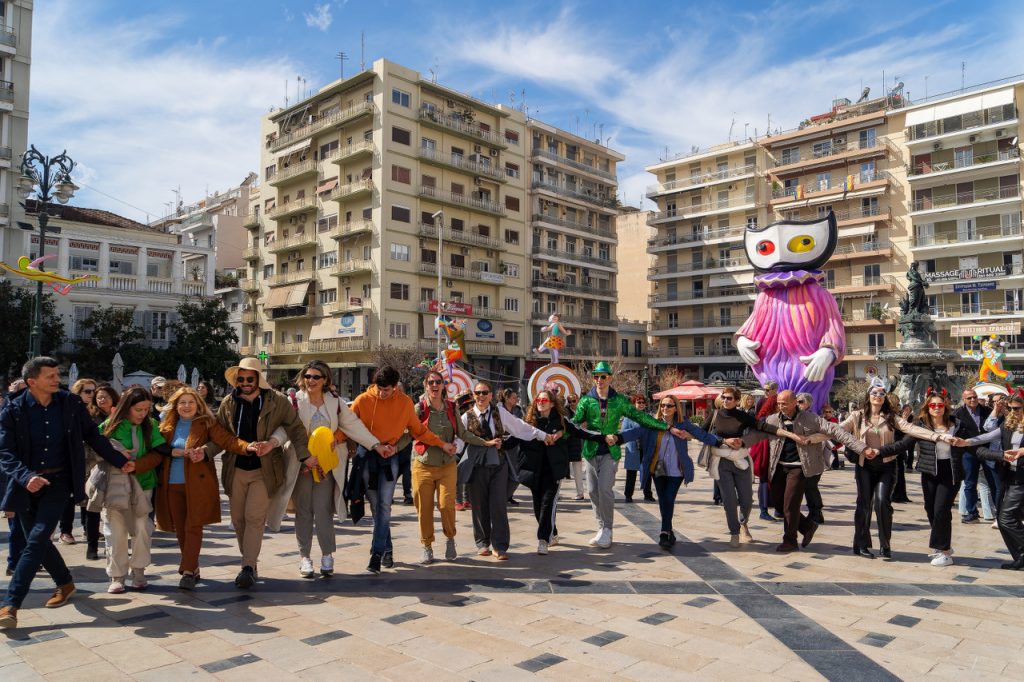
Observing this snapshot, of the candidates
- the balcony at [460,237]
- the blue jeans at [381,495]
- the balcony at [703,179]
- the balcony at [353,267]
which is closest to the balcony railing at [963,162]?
the balcony at [703,179]

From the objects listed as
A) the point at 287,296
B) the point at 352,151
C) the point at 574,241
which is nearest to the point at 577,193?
the point at 574,241

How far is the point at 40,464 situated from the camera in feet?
18.3

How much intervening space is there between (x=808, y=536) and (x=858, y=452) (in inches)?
46.0

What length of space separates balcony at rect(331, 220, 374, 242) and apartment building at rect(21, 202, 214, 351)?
27.0ft

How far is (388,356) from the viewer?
40.0 metres

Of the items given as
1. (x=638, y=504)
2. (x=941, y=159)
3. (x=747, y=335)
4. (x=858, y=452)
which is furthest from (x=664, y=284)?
(x=858, y=452)

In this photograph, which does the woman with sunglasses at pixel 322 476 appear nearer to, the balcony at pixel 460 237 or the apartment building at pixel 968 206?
the balcony at pixel 460 237

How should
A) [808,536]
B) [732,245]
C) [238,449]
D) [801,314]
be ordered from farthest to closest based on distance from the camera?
[732,245] → [801,314] → [808,536] → [238,449]

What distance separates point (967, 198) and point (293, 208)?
4187cm

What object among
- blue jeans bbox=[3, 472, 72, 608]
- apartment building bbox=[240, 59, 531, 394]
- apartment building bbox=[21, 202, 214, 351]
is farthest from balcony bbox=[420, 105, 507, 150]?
blue jeans bbox=[3, 472, 72, 608]

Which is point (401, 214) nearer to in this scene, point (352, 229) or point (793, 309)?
point (352, 229)

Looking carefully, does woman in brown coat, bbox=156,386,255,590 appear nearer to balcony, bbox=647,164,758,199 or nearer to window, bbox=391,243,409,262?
window, bbox=391,243,409,262

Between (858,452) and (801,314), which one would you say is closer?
(858,452)

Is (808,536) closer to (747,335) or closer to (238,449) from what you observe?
(238,449)
